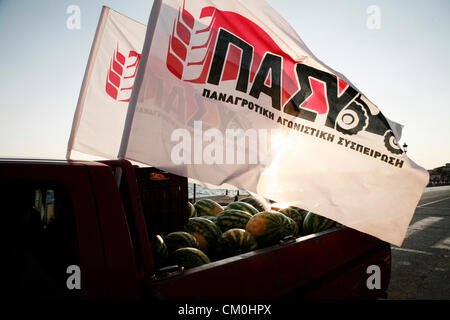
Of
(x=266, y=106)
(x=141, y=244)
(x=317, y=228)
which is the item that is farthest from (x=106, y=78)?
(x=317, y=228)

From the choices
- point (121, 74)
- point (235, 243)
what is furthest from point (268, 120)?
point (121, 74)

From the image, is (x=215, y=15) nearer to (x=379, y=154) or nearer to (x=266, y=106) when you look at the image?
(x=266, y=106)

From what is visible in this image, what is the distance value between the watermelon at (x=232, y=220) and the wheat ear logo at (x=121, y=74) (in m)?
2.45

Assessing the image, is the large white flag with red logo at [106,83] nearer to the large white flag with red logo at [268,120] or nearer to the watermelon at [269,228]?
the large white flag with red logo at [268,120]

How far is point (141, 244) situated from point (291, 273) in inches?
56.6

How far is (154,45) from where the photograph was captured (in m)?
2.39

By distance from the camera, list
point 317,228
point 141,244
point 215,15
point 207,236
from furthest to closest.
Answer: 1. point 317,228
2. point 207,236
3. point 215,15
4. point 141,244

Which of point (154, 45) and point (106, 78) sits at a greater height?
point (106, 78)

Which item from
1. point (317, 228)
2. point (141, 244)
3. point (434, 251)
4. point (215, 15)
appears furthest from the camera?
point (434, 251)

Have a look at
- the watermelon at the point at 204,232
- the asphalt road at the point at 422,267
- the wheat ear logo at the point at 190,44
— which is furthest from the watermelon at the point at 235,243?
the asphalt road at the point at 422,267

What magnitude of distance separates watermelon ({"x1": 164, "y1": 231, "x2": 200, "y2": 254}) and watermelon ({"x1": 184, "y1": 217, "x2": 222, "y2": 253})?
171 mm

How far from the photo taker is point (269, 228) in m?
3.18

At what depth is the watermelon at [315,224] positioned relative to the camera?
373 centimetres

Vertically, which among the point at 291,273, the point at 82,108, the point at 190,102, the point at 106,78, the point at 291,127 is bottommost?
the point at 291,273
